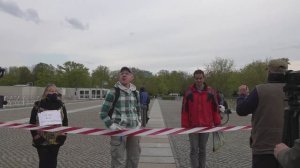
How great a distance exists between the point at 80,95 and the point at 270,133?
104869mm

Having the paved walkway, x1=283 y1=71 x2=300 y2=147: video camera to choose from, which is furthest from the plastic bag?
x1=283 y1=71 x2=300 y2=147: video camera

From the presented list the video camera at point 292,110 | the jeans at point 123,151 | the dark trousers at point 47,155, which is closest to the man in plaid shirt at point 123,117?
the jeans at point 123,151

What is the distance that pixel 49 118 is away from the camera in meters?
6.38

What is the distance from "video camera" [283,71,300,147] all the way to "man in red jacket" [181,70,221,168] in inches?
156

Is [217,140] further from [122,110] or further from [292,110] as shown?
[292,110]

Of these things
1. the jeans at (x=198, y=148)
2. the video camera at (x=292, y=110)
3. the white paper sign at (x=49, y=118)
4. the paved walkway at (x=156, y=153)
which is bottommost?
the paved walkway at (x=156, y=153)

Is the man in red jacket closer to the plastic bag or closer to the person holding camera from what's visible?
the plastic bag

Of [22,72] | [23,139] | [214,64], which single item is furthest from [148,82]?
[23,139]

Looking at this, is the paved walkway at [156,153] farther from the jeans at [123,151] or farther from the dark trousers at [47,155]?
the dark trousers at [47,155]

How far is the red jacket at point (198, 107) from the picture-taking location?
727 cm

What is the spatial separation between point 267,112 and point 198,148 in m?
2.62

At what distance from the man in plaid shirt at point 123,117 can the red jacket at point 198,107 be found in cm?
125

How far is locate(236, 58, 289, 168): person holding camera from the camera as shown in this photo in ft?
16.3

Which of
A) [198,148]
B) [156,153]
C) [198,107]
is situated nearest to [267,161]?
[198,107]
